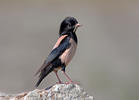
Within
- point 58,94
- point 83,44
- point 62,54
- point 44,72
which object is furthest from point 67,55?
point 83,44

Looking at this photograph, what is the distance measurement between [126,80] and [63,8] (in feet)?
31.5

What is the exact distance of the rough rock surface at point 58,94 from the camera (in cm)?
1038

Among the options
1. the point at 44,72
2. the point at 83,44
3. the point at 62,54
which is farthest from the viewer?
the point at 83,44

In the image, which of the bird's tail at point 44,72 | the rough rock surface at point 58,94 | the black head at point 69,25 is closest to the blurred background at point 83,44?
the black head at point 69,25

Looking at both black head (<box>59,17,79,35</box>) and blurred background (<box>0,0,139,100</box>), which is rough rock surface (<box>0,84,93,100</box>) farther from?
blurred background (<box>0,0,139,100</box>)

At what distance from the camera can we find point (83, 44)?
77.0 feet

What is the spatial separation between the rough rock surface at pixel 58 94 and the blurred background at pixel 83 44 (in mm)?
5595

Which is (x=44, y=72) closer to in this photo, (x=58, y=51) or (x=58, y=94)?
(x=58, y=51)

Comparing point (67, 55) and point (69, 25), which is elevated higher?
point (69, 25)

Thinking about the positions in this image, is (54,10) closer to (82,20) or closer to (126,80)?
(82,20)

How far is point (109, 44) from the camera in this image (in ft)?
76.5


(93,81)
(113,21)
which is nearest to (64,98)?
(93,81)

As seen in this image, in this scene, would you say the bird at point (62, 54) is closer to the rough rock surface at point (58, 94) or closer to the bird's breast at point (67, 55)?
the bird's breast at point (67, 55)

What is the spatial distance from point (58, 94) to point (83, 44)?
13.1 metres
